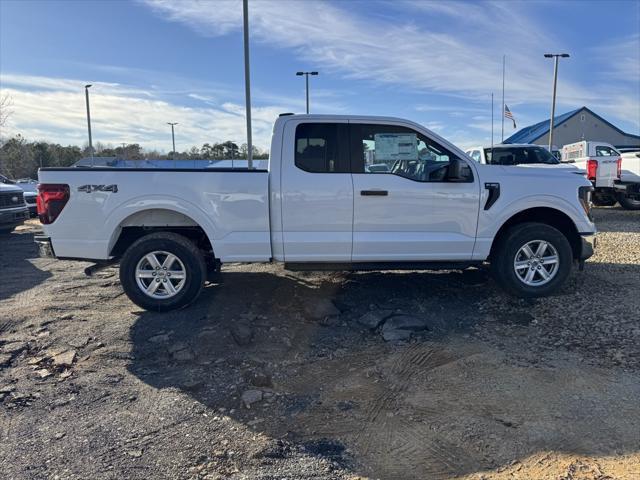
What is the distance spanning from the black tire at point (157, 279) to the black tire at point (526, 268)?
337 cm

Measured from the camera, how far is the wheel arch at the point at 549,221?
5457 millimetres

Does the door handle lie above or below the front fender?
above

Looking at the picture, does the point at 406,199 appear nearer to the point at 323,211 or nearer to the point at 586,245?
the point at 323,211

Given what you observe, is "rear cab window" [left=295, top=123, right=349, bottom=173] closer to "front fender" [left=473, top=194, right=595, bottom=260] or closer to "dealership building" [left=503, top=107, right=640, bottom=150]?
"front fender" [left=473, top=194, right=595, bottom=260]

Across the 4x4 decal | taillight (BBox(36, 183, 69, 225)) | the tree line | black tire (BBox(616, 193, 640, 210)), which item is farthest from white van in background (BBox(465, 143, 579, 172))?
the tree line

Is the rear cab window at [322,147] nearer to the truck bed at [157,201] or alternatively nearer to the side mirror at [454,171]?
the truck bed at [157,201]

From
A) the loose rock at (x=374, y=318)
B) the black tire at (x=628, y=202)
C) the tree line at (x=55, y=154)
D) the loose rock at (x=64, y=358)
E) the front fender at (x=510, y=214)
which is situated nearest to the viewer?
the loose rock at (x=64, y=358)

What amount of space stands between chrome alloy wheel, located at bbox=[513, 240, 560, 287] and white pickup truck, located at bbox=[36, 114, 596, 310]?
12 mm

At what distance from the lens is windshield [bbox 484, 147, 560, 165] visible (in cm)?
1255

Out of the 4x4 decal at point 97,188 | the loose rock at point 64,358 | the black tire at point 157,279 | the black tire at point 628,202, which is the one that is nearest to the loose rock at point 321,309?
the black tire at point 157,279

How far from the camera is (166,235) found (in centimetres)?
513

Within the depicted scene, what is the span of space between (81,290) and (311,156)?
12.1 feet

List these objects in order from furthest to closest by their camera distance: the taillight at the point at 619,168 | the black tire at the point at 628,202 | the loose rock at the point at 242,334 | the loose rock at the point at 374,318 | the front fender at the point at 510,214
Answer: the black tire at the point at 628,202 < the taillight at the point at 619,168 < the front fender at the point at 510,214 < the loose rock at the point at 374,318 < the loose rock at the point at 242,334

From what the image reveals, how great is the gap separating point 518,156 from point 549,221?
7717 millimetres
